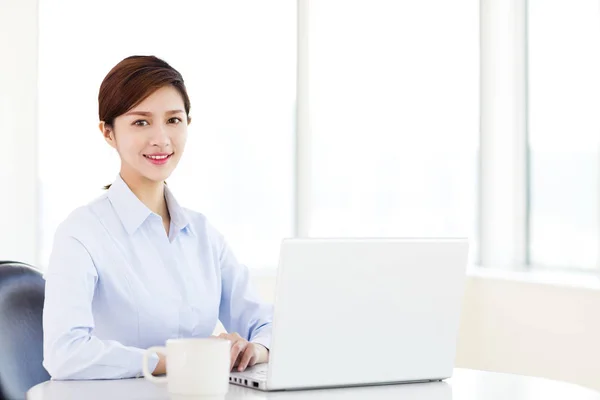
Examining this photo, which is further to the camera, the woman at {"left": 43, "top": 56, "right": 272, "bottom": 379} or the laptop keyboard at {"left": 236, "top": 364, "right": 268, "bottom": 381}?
the woman at {"left": 43, "top": 56, "right": 272, "bottom": 379}

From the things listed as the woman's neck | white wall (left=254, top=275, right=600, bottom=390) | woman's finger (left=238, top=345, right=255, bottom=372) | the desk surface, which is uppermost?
the woman's neck

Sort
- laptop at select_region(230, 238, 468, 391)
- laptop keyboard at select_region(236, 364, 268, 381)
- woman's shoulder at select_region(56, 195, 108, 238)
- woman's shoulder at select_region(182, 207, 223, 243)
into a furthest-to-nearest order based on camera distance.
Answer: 1. woman's shoulder at select_region(182, 207, 223, 243)
2. woman's shoulder at select_region(56, 195, 108, 238)
3. laptop keyboard at select_region(236, 364, 268, 381)
4. laptop at select_region(230, 238, 468, 391)

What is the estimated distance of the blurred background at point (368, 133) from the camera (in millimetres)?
3859

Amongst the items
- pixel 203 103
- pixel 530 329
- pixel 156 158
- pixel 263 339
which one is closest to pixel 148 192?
pixel 156 158

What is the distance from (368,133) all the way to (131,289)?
2986 millimetres

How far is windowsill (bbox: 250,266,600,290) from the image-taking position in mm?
3709

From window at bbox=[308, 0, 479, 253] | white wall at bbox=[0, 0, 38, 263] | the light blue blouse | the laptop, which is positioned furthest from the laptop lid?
window at bbox=[308, 0, 479, 253]

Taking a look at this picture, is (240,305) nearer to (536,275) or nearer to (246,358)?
(246,358)

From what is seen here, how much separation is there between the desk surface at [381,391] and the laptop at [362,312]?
2 cm

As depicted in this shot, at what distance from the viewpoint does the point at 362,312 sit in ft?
5.21

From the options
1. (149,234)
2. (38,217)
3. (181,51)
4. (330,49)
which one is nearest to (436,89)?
(330,49)

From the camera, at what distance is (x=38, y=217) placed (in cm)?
400

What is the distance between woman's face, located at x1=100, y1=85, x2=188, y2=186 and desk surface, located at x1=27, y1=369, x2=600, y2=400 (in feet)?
1.91

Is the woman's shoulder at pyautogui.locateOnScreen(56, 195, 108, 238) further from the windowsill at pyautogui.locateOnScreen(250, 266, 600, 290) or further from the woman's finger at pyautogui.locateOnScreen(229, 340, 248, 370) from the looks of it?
the windowsill at pyautogui.locateOnScreen(250, 266, 600, 290)
